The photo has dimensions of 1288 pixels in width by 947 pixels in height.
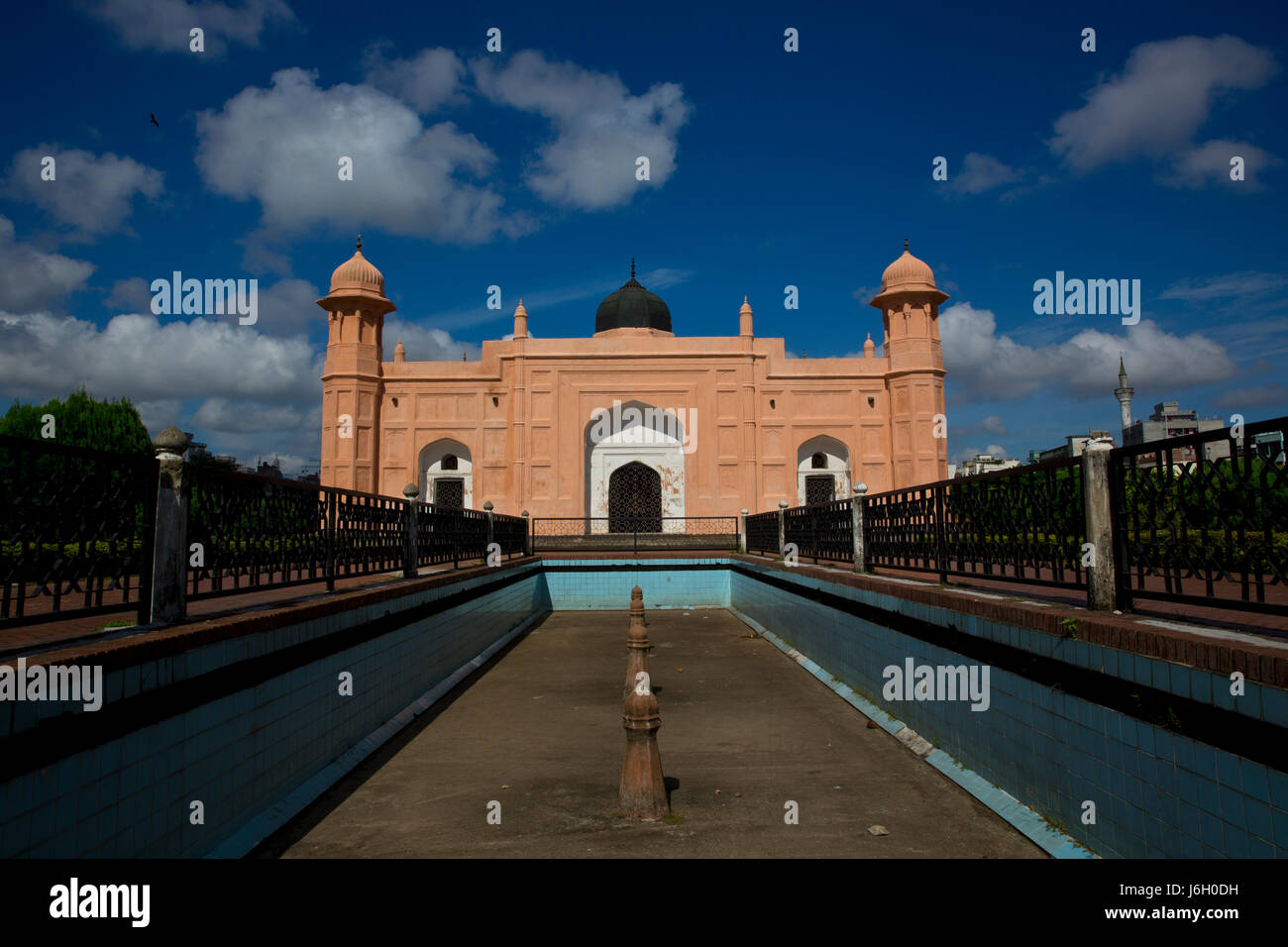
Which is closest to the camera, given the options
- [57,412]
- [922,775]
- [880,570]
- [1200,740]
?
[1200,740]

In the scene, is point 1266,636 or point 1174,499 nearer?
point 1266,636

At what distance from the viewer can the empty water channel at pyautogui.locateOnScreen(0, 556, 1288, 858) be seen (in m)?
2.59

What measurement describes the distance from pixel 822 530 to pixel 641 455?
19040 millimetres

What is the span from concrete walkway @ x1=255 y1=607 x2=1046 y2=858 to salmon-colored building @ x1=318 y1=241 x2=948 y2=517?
68.1ft

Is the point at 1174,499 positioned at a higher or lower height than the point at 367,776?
higher

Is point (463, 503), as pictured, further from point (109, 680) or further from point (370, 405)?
point (109, 680)

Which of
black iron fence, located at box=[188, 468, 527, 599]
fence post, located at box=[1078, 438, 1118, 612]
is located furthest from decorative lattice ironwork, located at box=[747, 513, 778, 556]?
fence post, located at box=[1078, 438, 1118, 612]

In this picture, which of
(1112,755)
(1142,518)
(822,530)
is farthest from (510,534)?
(1112,755)

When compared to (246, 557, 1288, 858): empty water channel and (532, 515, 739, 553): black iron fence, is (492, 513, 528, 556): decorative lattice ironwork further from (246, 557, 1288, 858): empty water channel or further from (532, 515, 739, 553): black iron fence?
(246, 557, 1288, 858): empty water channel

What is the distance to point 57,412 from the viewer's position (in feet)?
62.0

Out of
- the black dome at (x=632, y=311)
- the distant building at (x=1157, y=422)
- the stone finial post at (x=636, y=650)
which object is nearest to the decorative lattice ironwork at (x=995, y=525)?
the stone finial post at (x=636, y=650)
